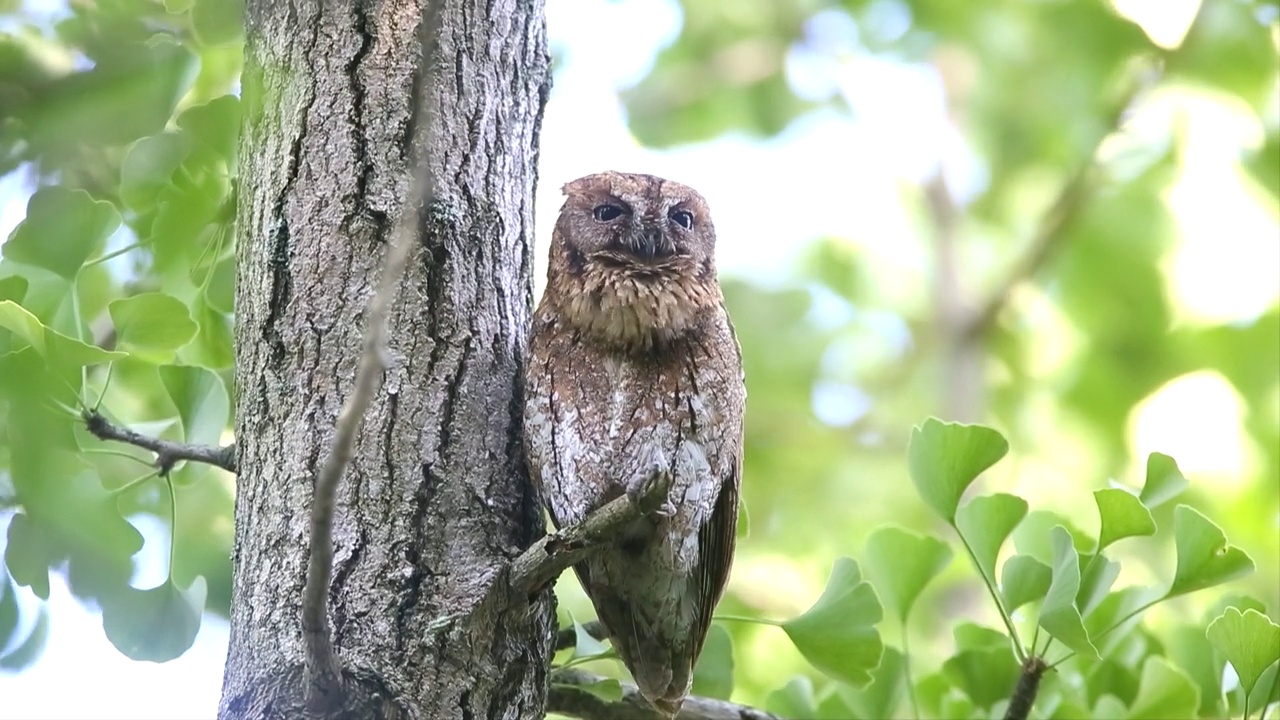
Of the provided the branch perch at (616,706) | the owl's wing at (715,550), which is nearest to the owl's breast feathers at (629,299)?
the owl's wing at (715,550)

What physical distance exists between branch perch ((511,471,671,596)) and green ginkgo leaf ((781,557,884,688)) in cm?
52

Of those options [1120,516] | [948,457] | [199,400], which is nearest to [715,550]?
[948,457]

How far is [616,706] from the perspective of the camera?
6.62 ft

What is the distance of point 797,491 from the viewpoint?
16.6ft

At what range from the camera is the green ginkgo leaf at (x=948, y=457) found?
1994 mm

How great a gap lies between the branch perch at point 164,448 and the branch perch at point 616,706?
23.6 inches

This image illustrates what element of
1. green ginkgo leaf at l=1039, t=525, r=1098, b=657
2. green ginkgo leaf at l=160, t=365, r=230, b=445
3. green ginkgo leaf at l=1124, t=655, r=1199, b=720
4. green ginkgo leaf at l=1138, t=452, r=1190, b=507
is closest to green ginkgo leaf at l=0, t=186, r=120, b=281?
green ginkgo leaf at l=160, t=365, r=230, b=445

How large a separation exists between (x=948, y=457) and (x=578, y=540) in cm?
74

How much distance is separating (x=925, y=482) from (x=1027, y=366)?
3.58 metres

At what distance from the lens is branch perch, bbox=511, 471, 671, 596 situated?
152cm

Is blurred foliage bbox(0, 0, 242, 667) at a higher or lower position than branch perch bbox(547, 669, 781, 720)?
higher

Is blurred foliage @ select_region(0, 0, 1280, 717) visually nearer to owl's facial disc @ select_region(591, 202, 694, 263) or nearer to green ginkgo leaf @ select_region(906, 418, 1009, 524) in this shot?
green ginkgo leaf @ select_region(906, 418, 1009, 524)

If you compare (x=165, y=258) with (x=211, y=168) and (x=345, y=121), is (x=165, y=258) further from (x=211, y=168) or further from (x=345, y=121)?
(x=345, y=121)

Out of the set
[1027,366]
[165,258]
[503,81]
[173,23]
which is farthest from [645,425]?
[1027,366]
